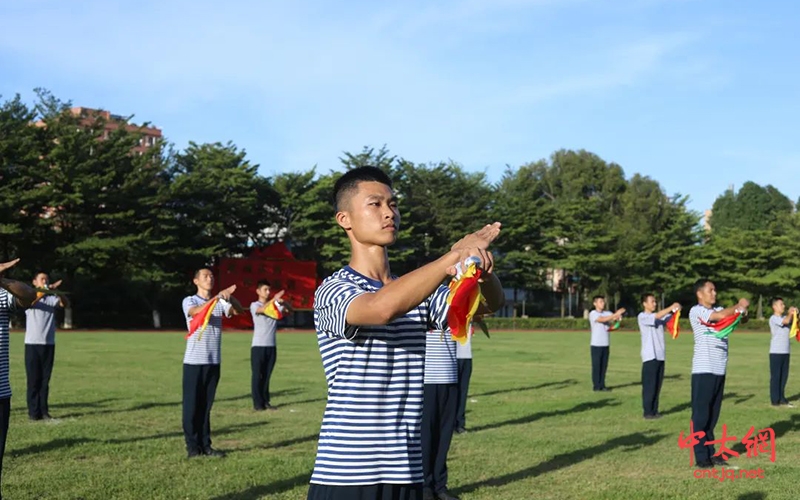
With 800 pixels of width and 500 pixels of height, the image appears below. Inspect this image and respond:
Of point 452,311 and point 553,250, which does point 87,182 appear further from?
point 452,311

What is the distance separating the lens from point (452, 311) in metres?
3.14

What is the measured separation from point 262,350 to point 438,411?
707cm

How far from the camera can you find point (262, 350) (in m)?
15.0

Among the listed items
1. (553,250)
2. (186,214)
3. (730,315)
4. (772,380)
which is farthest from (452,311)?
(553,250)

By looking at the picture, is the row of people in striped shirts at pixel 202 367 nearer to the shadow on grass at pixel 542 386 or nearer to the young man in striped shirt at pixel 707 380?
the young man in striped shirt at pixel 707 380

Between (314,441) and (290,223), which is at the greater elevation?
(290,223)

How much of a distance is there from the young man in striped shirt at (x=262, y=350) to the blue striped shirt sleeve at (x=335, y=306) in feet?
34.6

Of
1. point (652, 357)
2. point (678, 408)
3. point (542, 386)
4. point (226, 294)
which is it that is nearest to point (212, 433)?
point (226, 294)

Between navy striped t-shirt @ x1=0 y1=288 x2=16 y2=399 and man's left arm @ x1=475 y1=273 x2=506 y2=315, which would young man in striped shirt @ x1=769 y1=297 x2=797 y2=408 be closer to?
navy striped t-shirt @ x1=0 y1=288 x2=16 y2=399

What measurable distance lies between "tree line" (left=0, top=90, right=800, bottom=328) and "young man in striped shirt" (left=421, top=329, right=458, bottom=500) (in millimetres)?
39612

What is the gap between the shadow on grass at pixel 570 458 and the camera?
28.6 feet

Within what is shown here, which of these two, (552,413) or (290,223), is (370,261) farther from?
(290,223)

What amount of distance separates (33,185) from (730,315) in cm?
4544

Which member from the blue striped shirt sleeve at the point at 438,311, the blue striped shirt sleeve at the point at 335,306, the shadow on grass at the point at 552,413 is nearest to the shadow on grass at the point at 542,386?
the shadow on grass at the point at 552,413
